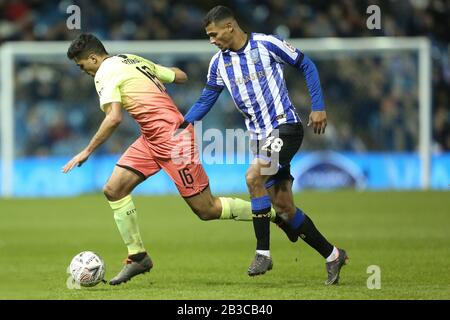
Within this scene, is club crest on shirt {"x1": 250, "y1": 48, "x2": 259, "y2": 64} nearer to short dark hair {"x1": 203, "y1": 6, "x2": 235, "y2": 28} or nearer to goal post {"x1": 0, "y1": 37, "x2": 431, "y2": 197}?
short dark hair {"x1": 203, "y1": 6, "x2": 235, "y2": 28}

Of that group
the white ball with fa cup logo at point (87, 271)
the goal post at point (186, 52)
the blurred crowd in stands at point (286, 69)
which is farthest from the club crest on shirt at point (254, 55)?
the goal post at point (186, 52)

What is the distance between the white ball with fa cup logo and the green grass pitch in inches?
6.2

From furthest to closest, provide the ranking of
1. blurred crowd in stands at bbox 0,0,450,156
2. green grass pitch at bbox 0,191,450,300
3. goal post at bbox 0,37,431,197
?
1. blurred crowd in stands at bbox 0,0,450,156
2. goal post at bbox 0,37,431,197
3. green grass pitch at bbox 0,191,450,300

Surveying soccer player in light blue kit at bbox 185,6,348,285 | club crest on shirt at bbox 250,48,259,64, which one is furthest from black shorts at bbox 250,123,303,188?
club crest on shirt at bbox 250,48,259,64

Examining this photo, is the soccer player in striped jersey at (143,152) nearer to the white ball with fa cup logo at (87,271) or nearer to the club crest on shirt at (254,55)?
the white ball with fa cup logo at (87,271)

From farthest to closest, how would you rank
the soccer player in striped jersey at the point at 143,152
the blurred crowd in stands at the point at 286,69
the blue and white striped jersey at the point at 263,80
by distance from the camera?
the blurred crowd in stands at the point at 286,69
the blue and white striped jersey at the point at 263,80
the soccer player in striped jersey at the point at 143,152

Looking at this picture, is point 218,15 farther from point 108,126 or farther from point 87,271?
point 87,271

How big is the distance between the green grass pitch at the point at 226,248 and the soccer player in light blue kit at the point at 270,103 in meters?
0.51

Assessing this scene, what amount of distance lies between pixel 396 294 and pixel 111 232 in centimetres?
750

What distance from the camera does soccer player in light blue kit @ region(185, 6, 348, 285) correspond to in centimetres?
870

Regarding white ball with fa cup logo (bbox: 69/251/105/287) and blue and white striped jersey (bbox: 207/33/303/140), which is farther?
blue and white striped jersey (bbox: 207/33/303/140)

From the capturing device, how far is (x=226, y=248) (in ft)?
41.1

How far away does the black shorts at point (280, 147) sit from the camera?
341 inches

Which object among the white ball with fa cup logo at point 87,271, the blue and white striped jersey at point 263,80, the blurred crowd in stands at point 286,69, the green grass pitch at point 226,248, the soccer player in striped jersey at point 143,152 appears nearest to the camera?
the green grass pitch at point 226,248
